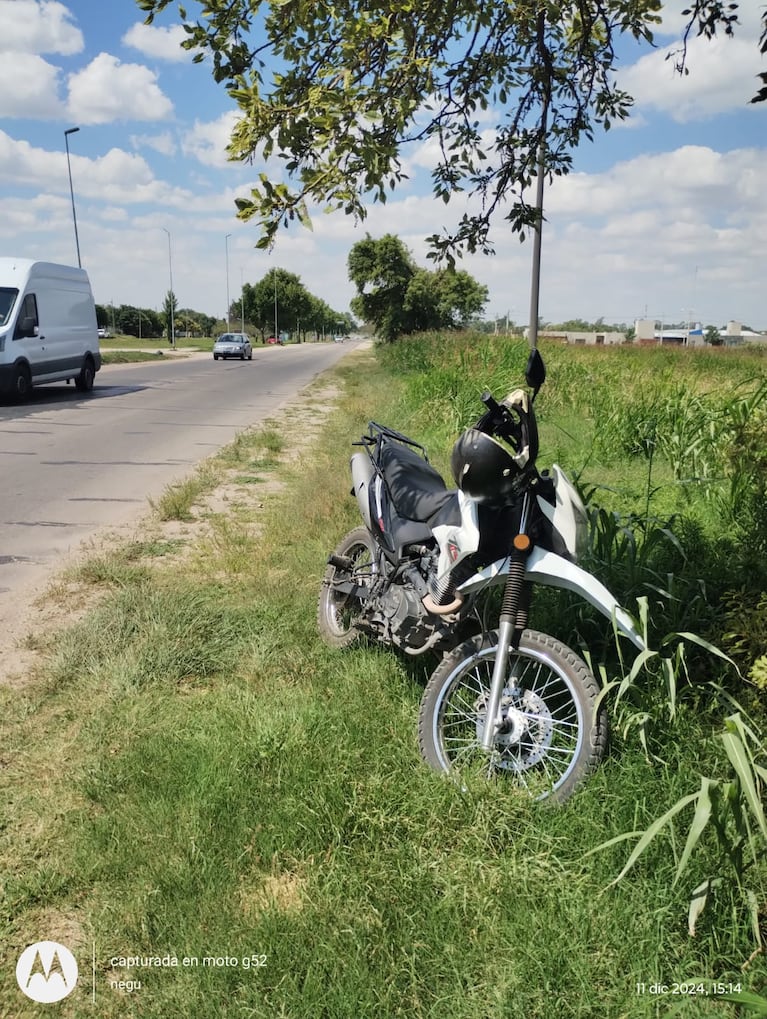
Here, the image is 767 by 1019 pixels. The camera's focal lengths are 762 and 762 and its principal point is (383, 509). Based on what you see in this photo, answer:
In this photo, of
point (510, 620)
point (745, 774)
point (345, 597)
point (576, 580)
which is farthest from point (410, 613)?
point (745, 774)

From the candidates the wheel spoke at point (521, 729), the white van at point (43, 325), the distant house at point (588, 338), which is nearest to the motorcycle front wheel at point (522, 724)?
the wheel spoke at point (521, 729)

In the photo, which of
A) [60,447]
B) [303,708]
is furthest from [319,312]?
[303,708]

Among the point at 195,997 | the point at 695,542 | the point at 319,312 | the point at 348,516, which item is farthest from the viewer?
the point at 319,312

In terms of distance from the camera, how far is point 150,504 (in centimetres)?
719

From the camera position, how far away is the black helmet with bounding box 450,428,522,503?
2.63 meters

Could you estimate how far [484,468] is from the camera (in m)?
2.63

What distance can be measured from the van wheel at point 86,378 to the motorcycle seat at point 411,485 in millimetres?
15386

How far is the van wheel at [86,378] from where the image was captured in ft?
57.7

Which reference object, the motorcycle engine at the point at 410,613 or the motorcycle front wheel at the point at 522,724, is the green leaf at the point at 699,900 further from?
the motorcycle engine at the point at 410,613

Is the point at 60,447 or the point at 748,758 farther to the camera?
the point at 60,447

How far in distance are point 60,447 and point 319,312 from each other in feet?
382

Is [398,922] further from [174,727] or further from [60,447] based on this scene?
[60,447]

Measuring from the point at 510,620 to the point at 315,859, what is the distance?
997mm

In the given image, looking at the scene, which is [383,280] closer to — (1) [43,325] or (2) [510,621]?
(1) [43,325]
